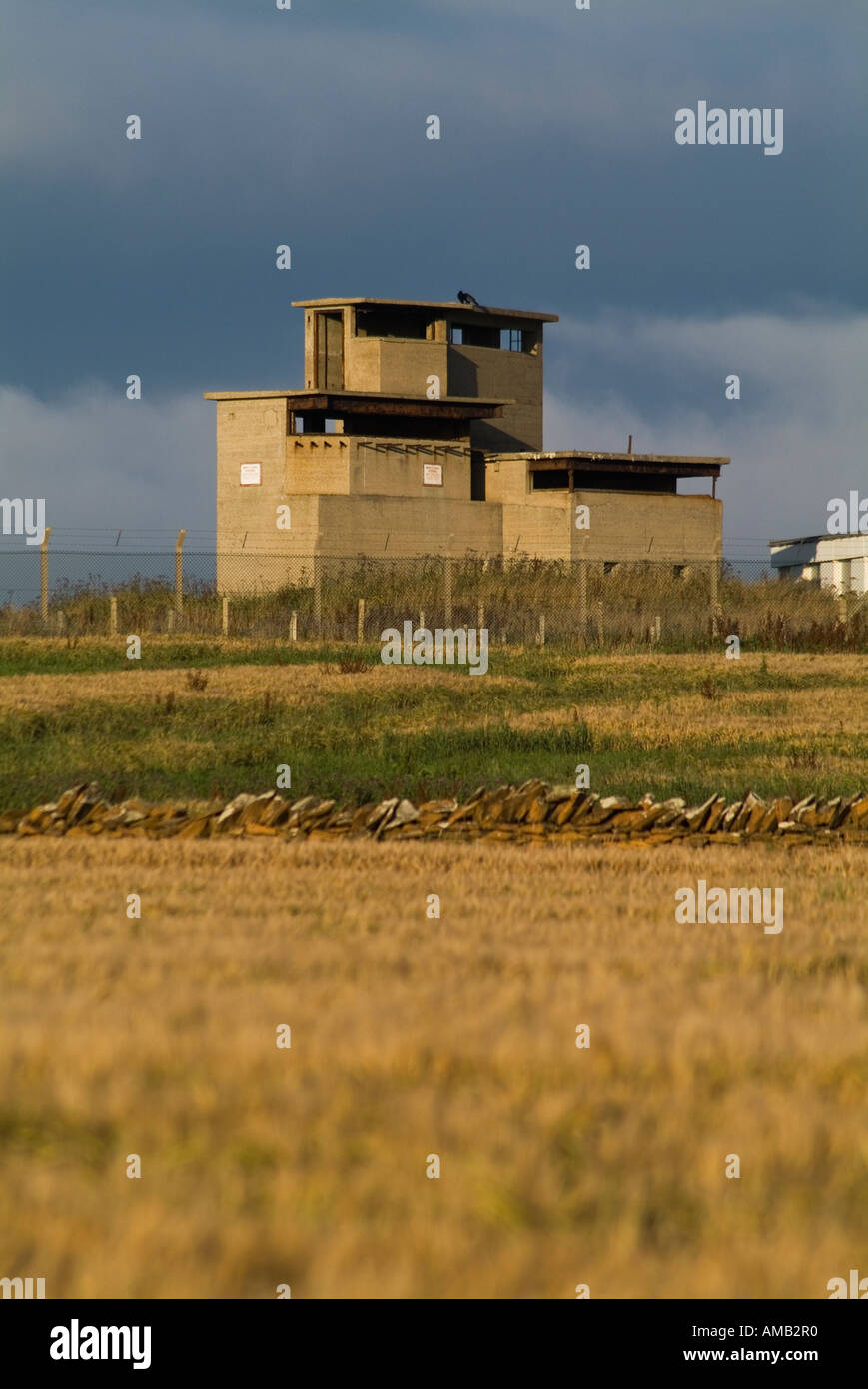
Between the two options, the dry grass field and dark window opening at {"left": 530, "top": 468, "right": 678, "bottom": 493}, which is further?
dark window opening at {"left": 530, "top": 468, "right": 678, "bottom": 493}

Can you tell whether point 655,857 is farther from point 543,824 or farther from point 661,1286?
point 661,1286

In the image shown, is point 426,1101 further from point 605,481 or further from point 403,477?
point 605,481

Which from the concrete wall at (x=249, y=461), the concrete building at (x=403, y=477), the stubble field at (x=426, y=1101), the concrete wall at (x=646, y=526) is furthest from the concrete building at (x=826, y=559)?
the stubble field at (x=426, y=1101)

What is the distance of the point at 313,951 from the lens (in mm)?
7137

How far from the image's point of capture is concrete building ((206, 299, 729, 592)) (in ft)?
160

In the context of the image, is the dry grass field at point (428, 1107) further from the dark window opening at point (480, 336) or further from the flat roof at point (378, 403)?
the dark window opening at point (480, 336)

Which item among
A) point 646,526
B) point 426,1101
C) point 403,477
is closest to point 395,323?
point 403,477

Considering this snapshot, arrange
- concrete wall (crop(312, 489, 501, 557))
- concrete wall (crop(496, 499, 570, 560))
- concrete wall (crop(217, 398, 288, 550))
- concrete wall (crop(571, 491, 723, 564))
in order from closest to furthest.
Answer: concrete wall (crop(312, 489, 501, 557)), concrete wall (crop(217, 398, 288, 550)), concrete wall (crop(496, 499, 570, 560)), concrete wall (crop(571, 491, 723, 564))

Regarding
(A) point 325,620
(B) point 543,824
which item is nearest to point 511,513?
(A) point 325,620

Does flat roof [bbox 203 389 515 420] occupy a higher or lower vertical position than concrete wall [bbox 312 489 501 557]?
higher

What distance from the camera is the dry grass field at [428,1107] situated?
358cm

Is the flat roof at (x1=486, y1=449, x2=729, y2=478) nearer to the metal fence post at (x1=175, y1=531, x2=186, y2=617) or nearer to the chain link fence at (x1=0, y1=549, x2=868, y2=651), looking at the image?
the chain link fence at (x1=0, y1=549, x2=868, y2=651)

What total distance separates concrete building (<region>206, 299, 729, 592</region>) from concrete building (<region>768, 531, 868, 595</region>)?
8.86 meters

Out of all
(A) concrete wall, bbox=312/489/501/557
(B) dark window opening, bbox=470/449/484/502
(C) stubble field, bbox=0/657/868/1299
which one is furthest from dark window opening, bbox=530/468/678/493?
(C) stubble field, bbox=0/657/868/1299
